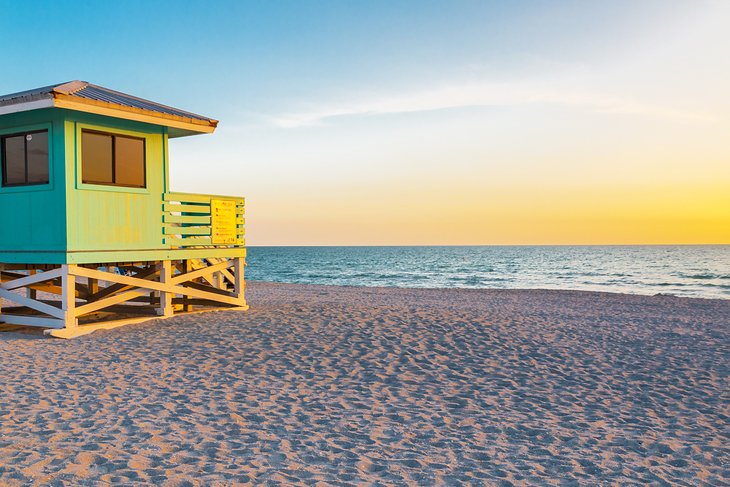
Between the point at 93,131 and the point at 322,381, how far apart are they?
7.63 m

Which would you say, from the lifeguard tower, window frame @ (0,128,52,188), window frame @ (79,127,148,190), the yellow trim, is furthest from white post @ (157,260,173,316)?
the yellow trim

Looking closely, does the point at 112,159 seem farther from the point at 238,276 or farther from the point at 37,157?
the point at 238,276

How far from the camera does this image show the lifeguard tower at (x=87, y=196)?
1201 centimetres

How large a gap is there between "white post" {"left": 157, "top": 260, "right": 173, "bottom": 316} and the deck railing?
486 millimetres

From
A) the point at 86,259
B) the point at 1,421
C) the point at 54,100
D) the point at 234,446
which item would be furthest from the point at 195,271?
the point at 234,446

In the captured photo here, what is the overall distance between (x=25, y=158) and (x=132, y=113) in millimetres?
2432

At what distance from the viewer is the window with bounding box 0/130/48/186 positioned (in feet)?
40.5

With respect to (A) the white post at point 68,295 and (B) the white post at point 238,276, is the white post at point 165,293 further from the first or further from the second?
(A) the white post at point 68,295

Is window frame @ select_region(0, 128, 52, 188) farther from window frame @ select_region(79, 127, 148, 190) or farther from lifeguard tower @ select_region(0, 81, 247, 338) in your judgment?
window frame @ select_region(79, 127, 148, 190)

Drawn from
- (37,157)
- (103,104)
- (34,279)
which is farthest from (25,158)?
(34,279)

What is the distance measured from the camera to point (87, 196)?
12.3 m

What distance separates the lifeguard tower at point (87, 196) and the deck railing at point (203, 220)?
Result: 1.4 inches

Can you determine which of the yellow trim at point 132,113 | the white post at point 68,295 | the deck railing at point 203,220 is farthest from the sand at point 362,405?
the yellow trim at point 132,113

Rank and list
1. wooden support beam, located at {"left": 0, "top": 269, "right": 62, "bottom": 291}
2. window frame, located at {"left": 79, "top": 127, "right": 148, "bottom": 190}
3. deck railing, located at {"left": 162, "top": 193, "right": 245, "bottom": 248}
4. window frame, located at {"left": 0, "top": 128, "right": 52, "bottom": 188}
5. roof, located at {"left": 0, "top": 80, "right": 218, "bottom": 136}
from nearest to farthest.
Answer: roof, located at {"left": 0, "top": 80, "right": 218, "bottom": 136}, window frame, located at {"left": 0, "top": 128, "right": 52, "bottom": 188}, window frame, located at {"left": 79, "top": 127, "right": 148, "bottom": 190}, wooden support beam, located at {"left": 0, "top": 269, "right": 62, "bottom": 291}, deck railing, located at {"left": 162, "top": 193, "right": 245, "bottom": 248}
